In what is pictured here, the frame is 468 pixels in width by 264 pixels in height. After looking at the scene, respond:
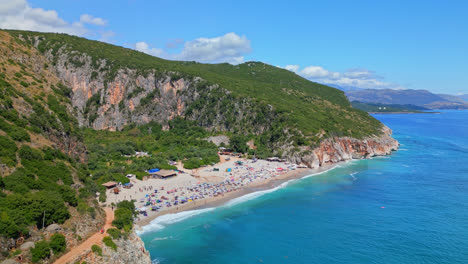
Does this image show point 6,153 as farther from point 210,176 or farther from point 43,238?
point 210,176

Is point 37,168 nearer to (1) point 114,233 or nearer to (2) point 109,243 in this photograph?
(1) point 114,233

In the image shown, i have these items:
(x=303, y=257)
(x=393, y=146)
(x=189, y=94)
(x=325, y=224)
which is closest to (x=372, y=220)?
(x=325, y=224)

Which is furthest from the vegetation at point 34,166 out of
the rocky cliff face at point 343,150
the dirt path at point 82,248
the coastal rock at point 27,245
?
the rocky cliff face at point 343,150

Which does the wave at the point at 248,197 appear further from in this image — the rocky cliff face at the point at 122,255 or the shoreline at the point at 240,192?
the rocky cliff face at the point at 122,255

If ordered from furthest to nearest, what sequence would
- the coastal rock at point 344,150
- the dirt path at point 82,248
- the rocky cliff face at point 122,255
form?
1. the coastal rock at point 344,150
2. the rocky cliff face at point 122,255
3. the dirt path at point 82,248

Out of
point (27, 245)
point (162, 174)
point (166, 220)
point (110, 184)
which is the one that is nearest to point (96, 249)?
point (27, 245)
